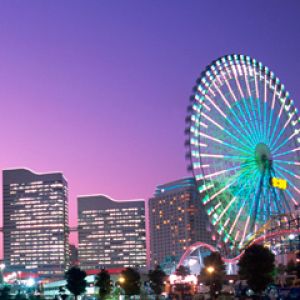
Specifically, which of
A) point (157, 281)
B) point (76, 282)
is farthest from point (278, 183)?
point (157, 281)

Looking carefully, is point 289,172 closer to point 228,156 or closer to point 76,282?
point 228,156

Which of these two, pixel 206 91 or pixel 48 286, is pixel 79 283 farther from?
pixel 48 286

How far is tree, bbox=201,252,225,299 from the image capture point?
240ft

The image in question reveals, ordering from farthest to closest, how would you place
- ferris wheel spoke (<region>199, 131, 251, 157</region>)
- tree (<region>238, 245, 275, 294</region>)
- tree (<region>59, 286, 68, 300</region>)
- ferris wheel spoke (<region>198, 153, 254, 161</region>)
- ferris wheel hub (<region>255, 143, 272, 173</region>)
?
1. ferris wheel hub (<region>255, 143, 272, 173</region>)
2. ferris wheel spoke (<region>199, 131, 251, 157</region>)
3. ferris wheel spoke (<region>198, 153, 254, 161</region>)
4. tree (<region>59, 286, 68, 300</region>)
5. tree (<region>238, 245, 275, 294</region>)

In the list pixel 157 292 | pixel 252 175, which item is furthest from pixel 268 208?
pixel 157 292

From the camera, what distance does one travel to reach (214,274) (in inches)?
2975

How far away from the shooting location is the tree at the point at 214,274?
240 feet

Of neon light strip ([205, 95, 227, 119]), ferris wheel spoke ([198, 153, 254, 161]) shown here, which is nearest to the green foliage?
ferris wheel spoke ([198, 153, 254, 161])

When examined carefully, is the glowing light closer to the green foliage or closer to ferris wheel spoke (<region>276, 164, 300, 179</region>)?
ferris wheel spoke (<region>276, 164, 300, 179</region>)

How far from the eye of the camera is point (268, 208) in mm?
78688

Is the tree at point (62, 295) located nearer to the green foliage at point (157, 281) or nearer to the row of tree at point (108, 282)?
the row of tree at point (108, 282)

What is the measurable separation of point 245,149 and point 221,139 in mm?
3154

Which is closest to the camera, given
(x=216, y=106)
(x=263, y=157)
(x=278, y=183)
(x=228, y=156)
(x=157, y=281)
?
(x=228, y=156)

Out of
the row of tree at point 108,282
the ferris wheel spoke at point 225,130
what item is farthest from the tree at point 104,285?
the ferris wheel spoke at point 225,130
